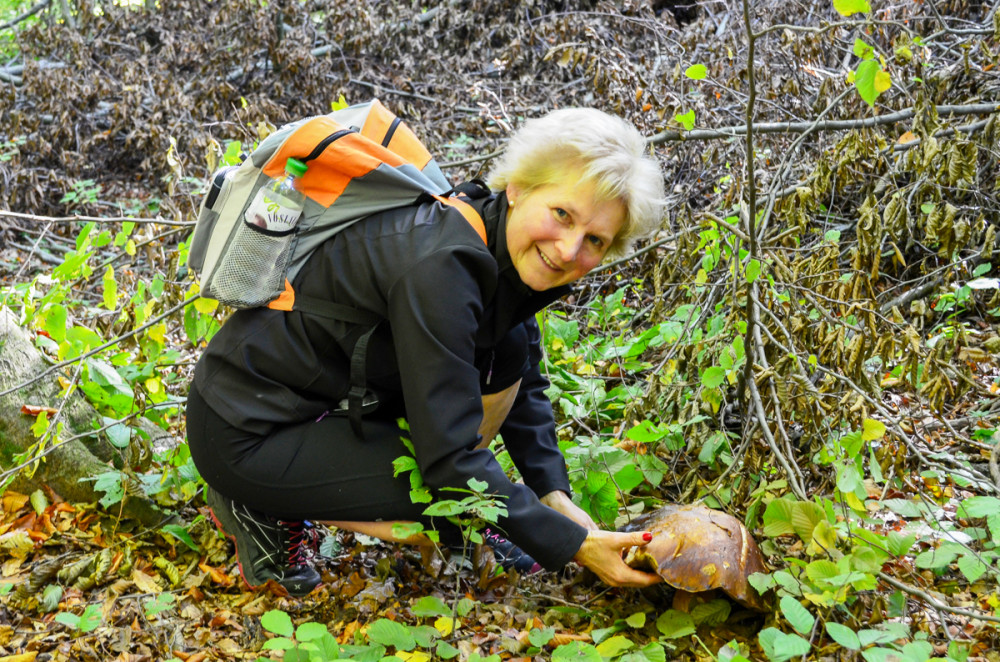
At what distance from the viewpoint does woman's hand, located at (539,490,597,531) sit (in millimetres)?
2600

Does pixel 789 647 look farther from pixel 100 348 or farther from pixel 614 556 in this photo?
pixel 100 348

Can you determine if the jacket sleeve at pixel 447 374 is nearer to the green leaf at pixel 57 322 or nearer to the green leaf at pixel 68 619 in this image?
the green leaf at pixel 68 619

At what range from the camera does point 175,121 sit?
24.5ft

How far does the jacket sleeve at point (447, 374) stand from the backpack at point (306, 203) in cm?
21

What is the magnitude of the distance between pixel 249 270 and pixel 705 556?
4.89 ft

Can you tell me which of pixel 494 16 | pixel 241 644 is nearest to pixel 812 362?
pixel 241 644

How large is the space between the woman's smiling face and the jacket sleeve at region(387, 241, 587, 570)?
13cm

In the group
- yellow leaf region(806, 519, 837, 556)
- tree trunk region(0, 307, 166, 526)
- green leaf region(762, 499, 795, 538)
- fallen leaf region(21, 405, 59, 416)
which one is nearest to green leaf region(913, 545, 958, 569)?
yellow leaf region(806, 519, 837, 556)

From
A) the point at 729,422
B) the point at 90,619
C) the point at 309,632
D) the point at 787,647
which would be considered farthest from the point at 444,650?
the point at 729,422

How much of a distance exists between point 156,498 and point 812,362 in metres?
2.40

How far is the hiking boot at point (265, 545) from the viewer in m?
2.68

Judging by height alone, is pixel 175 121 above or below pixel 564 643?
above

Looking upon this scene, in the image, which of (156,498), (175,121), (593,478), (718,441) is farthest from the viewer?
(175,121)

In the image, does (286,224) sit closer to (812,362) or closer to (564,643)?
(564,643)
